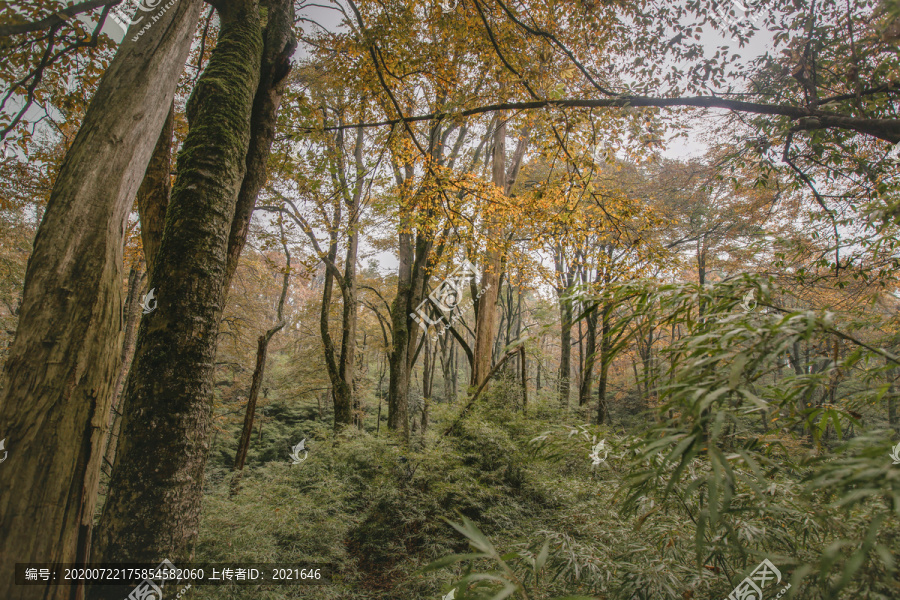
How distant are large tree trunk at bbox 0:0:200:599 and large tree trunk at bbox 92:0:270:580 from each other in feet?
0.42

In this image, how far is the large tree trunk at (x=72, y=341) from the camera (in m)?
1.20

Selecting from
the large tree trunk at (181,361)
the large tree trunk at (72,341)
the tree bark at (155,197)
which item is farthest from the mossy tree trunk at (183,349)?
the tree bark at (155,197)

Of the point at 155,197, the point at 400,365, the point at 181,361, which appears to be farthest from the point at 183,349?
the point at 400,365

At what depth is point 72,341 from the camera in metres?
1.34

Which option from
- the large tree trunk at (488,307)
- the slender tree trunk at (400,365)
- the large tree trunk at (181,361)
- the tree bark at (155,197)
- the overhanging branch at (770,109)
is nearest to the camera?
the large tree trunk at (181,361)

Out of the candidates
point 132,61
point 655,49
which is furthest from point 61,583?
point 655,49

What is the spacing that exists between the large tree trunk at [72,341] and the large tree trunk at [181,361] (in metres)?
0.13

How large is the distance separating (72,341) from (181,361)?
392mm

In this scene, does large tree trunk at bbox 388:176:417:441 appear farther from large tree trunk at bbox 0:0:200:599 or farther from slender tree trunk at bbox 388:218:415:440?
large tree trunk at bbox 0:0:200:599

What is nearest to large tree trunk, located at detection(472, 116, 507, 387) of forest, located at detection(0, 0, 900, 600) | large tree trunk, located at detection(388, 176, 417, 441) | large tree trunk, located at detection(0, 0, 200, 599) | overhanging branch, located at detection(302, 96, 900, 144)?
forest, located at detection(0, 0, 900, 600)

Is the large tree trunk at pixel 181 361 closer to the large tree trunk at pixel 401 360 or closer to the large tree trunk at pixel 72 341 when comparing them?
the large tree trunk at pixel 72 341

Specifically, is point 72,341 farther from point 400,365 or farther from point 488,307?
point 488,307

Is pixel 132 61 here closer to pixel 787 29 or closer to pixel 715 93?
pixel 715 93

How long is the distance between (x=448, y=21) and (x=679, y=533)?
4.71 metres
